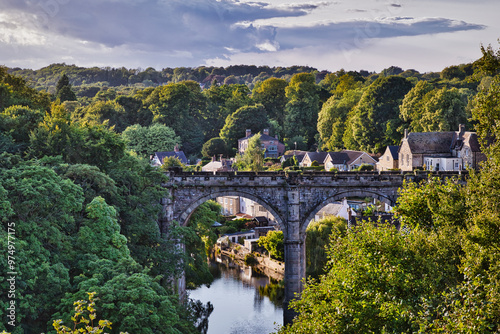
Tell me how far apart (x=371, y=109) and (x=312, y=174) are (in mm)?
37677

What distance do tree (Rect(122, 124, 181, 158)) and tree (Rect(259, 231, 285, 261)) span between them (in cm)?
3123

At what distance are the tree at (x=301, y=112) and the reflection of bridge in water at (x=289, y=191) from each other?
175 feet

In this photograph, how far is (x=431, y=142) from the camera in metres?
58.1

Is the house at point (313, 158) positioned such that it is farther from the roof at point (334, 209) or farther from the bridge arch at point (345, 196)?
the bridge arch at point (345, 196)

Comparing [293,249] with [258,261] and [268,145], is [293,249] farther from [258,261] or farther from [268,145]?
[268,145]

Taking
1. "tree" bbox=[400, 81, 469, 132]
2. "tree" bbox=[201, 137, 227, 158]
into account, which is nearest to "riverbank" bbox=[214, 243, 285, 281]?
"tree" bbox=[400, 81, 469, 132]

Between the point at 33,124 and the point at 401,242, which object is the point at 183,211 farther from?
the point at 401,242

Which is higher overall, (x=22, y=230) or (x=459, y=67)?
(x=459, y=67)

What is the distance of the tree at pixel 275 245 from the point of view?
47562 millimetres

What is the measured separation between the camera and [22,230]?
68.7 ft

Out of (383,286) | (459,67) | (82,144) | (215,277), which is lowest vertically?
(215,277)

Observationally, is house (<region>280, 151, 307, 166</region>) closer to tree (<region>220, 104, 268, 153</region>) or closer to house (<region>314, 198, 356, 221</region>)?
tree (<region>220, 104, 268, 153</region>)

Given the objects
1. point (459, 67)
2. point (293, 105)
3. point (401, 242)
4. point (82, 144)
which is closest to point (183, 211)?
point (82, 144)

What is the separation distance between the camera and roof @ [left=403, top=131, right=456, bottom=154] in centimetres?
5784
